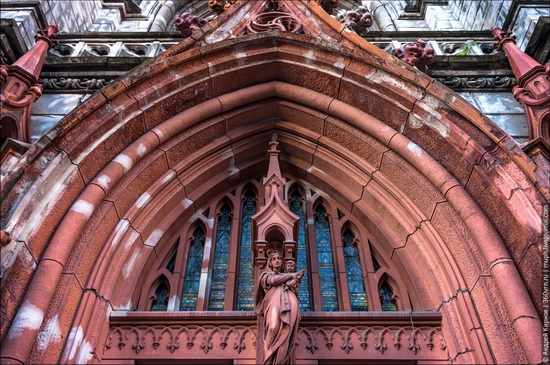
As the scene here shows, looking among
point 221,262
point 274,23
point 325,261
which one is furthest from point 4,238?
point 274,23

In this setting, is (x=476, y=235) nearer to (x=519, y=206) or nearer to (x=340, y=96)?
(x=519, y=206)

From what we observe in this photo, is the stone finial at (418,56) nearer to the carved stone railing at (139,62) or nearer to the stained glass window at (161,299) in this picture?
the carved stone railing at (139,62)

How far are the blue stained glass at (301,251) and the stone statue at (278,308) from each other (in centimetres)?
83

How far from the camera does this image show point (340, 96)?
727cm

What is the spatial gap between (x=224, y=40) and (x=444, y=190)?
360cm

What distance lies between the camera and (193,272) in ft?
21.7

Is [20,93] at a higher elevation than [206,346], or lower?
higher

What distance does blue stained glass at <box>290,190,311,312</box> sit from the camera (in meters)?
6.25

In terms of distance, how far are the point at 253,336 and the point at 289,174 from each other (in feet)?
9.77

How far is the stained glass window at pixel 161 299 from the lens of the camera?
6.20 metres

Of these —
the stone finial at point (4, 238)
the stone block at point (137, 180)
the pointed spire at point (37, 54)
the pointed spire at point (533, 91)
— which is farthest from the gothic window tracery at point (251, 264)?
the pointed spire at point (37, 54)

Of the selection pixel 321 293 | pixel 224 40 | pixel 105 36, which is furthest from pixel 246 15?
pixel 321 293

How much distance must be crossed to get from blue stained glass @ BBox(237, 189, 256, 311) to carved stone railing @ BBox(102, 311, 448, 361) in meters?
0.76

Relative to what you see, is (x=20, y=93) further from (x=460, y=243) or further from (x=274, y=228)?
(x=460, y=243)
